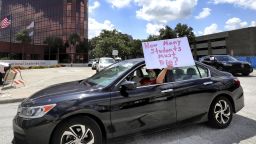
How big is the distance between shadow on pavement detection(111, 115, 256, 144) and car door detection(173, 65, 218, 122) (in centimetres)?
35

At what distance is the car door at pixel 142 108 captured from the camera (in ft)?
13.8

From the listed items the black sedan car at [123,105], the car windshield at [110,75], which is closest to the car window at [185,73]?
the black sedan car at [123,105]

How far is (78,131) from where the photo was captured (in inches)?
155

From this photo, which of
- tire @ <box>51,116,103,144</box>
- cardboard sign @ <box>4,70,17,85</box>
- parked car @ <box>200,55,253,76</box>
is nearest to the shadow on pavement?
tire @ <box>51,116,103,144</box>

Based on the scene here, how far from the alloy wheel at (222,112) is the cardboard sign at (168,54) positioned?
3.53 ft

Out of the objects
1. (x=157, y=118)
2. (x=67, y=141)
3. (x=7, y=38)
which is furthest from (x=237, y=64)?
(x=7, y=38)

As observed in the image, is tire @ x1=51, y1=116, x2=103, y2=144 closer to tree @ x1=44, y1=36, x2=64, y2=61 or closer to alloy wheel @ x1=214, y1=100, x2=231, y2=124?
alloy wheel @ x1=214, y1=100, x2=231, y2=124

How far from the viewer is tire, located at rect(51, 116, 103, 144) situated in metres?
3.82

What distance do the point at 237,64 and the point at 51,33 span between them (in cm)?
6018

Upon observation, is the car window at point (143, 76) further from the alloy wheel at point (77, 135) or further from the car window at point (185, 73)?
the alloy wheel at point (77, 135)

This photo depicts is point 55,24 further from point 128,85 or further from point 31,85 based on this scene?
point 128,85

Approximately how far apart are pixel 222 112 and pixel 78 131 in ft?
9.66

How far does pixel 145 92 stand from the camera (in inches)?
177

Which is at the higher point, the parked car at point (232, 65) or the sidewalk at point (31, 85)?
the parked car at point (232, 65)
